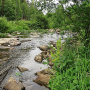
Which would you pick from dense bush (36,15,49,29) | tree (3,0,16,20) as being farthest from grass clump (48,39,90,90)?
tree (3,0,16,20)

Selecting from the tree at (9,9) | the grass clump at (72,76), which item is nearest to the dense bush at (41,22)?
the tree at (9,9)

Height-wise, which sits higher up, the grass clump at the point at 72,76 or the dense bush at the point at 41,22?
the dense bush at the point at 41,22

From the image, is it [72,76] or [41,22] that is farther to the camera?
[41,22]

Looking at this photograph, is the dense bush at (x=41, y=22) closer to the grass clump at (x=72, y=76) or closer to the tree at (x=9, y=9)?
the tree at (x=9, y=9)

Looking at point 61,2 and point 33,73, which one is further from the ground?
point 61,2

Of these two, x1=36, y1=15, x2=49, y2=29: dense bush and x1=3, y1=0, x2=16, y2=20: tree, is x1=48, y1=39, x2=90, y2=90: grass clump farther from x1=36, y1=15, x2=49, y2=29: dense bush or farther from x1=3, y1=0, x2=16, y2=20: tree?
x1=3, y1=0, x2=16, y2=20: tree

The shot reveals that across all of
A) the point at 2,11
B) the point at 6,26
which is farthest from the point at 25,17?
the point at 6,26

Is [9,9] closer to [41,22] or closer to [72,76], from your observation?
[41,22]

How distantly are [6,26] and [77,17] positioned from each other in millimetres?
17282

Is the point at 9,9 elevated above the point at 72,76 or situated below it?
above

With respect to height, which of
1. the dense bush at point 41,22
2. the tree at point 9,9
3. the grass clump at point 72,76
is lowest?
the grass clump at point 72,76

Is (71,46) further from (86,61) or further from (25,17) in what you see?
(25,17)

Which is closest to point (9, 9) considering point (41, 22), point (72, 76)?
point (41, 22)

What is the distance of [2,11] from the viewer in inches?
1615
